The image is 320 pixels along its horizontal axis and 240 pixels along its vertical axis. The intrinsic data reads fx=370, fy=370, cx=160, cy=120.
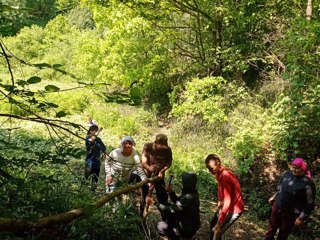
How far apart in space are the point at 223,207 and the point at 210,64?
993 centimetres

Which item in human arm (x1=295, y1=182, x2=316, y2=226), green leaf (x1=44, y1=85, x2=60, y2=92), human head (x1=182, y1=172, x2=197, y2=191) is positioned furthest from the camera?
human arm (x1=295, y1=182, x2=316, y2=226)

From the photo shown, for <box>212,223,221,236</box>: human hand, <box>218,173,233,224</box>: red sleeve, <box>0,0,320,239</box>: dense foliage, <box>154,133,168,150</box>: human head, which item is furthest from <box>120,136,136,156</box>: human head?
<box>212,223,221,236</box>: human hand

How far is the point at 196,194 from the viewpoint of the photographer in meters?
4.74

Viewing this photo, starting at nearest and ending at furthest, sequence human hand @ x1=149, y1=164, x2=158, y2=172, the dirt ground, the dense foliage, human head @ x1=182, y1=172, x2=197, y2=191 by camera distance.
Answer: human head @ x1=182, y1=172, x2=197, y2=191, human hand @ x1=149, y1=164, x2=158, y2=172, the dirt ground, the dense foliage

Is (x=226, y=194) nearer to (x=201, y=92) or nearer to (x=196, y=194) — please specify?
(x=196, y=194)

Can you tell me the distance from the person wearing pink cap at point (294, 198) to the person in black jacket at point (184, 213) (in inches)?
62.3

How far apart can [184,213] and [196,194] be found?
283 mm

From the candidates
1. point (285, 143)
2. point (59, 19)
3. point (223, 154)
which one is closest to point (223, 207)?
point (285, 143)

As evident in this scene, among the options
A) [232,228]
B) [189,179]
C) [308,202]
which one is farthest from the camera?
[232,228]

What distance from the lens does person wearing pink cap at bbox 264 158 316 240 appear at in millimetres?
5285

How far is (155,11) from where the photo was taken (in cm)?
1402

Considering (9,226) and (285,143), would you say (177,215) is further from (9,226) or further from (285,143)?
(285,143)

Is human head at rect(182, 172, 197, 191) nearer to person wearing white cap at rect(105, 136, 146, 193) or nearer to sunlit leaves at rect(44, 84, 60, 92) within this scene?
person wearing white cap at rect(105, 136, 146, 193)

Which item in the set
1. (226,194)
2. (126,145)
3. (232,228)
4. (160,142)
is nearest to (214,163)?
(226,194)
